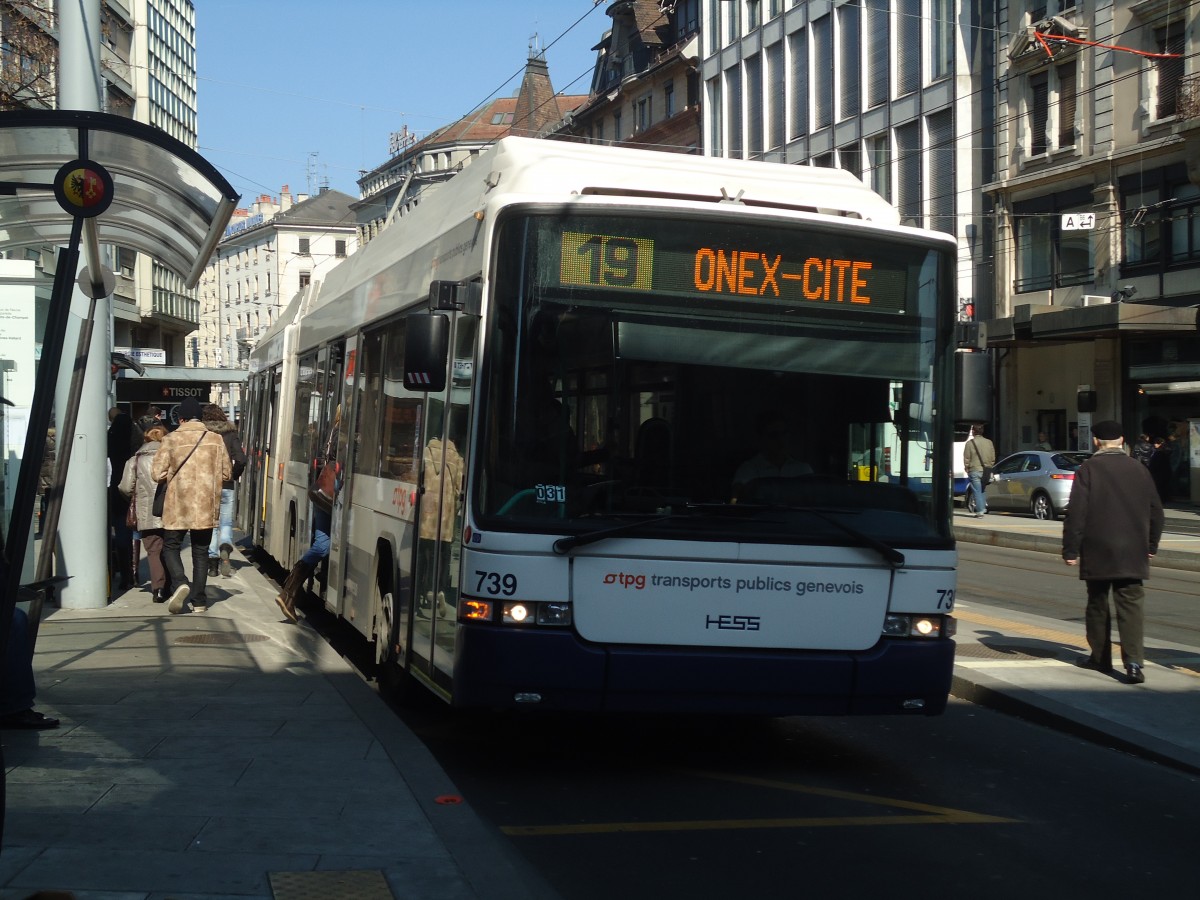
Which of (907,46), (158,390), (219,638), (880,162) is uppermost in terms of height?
(907,46)

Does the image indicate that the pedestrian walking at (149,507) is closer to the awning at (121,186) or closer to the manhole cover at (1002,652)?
the awning at (121,186)

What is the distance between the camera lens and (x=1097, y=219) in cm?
3609

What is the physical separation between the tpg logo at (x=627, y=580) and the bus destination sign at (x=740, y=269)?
1.29 m

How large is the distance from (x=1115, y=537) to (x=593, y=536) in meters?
4.58

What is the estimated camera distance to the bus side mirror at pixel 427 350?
687cm

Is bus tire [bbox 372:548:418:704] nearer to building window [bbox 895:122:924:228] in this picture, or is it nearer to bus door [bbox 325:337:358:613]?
bus door [bbox 325:337:358:613]

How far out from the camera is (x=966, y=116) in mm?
40844

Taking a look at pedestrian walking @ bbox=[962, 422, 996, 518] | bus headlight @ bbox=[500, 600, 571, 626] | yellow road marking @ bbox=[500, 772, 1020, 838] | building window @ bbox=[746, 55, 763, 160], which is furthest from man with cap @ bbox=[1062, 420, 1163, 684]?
building window @ bbox=[746, 55, 763, 160]

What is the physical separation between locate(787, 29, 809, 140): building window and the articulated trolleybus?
42.3 metres

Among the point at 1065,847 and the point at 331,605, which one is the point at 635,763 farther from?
the point at 331,605

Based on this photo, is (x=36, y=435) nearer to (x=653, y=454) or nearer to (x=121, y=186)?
(x=653, y=454)

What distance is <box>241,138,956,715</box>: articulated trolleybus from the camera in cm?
682

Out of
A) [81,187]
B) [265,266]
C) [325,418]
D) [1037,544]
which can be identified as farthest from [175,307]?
[81,187]

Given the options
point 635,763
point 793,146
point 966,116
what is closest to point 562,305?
point 635,763
